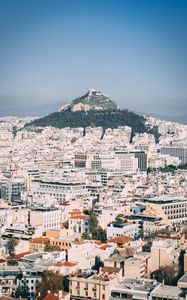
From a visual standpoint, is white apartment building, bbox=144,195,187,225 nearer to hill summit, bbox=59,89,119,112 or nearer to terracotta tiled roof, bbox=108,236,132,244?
terracotta tiled roof, bbox=108,236,132,244

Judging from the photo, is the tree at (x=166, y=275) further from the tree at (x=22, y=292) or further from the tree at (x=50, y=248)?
the tree at (x=50, y=248)

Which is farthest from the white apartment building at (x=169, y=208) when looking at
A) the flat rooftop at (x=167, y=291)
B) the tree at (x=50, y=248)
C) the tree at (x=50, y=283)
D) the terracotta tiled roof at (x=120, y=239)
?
the flat rooftop at (x=167, y=291)

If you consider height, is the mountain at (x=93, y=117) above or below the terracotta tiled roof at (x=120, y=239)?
above

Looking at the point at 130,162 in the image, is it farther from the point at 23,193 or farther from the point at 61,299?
the point at 61,299

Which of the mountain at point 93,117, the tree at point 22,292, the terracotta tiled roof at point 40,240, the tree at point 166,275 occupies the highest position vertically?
the mountain at point 93,117

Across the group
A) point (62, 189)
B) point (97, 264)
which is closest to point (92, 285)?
point (97, 264)

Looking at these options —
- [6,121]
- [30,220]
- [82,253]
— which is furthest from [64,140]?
[82,253]
